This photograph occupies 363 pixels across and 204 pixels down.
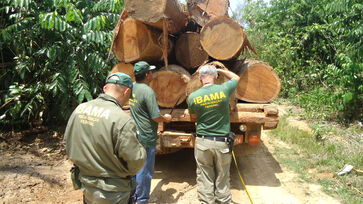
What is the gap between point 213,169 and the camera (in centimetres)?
316

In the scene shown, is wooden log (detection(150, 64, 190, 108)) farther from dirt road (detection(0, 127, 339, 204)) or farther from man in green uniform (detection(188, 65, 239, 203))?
dirt road (detection(0, 127, 339, 204))

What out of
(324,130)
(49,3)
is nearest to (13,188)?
(49,3)

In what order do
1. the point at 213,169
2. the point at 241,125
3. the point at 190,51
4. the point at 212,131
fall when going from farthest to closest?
1. the point at 190,51
2. the point at 241,125
3. the point at 213,169
4. the point at 212,131

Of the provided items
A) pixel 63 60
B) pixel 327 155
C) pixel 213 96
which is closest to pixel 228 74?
pixel 213 96

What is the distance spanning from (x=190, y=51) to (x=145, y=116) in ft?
4.52

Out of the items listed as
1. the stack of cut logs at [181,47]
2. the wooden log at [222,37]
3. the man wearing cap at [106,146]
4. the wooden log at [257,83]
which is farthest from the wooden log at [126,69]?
the man wearing cap at [106,146]

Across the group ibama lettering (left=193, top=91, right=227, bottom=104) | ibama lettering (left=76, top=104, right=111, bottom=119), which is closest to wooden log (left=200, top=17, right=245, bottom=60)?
ibama lettering (left=193, top=91, right=227, bottom=104)

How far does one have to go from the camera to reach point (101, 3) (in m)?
4.43

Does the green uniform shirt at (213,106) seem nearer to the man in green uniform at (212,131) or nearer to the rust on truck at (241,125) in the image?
the man in green uniform at (212,131)

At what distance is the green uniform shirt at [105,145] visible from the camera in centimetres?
181

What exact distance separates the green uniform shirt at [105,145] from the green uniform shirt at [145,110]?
3.34ft

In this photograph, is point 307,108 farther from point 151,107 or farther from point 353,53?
point 151,107

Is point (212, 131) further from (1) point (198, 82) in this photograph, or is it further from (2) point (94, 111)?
(2) point (94, 111)

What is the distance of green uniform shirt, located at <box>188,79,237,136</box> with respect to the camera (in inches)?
115
